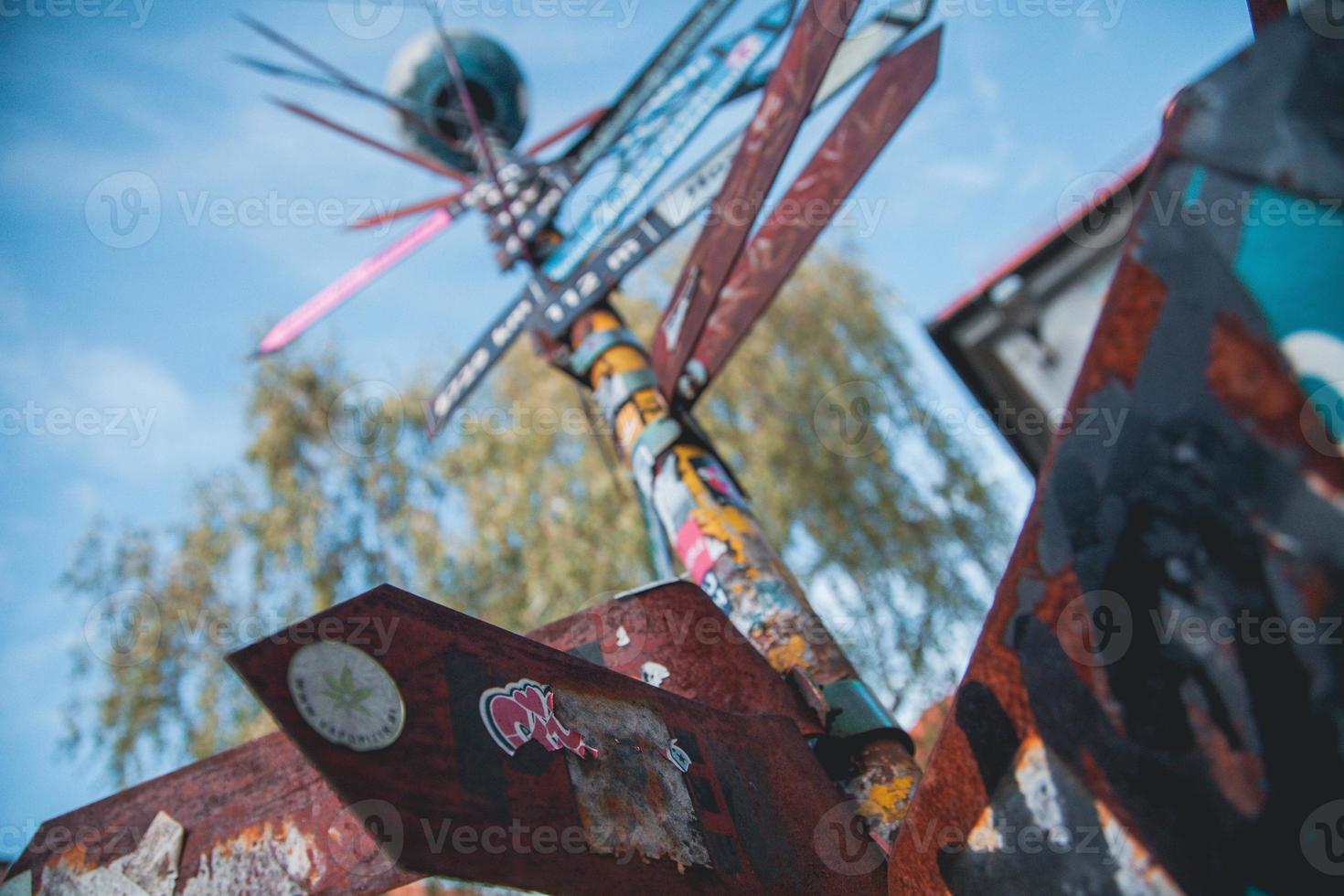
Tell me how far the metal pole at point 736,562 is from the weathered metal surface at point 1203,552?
0.95 m

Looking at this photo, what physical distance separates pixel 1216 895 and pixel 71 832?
1977 millimetres

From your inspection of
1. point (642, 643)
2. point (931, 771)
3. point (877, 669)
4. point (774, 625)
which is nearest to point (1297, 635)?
point (931, 771)

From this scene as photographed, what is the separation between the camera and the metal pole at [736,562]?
2.21 metres

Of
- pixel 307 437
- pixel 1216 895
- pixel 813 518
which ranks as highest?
pixel 307 437

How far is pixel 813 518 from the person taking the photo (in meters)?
8.69

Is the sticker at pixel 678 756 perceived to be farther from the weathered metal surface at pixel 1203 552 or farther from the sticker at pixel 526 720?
the weathered metal surface at pixel 1203 552

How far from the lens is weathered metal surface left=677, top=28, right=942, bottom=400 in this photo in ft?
9.15

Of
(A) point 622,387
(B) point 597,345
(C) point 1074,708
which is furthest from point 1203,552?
(B) point 597,345

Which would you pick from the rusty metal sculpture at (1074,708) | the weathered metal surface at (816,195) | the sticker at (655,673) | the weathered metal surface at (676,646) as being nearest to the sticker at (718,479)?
the weathered metal surface at (816,195)

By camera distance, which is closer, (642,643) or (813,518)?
(642,643)

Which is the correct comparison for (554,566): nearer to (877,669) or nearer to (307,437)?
(877,669)

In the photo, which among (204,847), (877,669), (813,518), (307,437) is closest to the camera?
(204,847)

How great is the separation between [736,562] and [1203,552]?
1.90 metres

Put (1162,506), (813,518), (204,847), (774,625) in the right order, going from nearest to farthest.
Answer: (1162,506)
(204,847)
(774,625)
(813,518)
